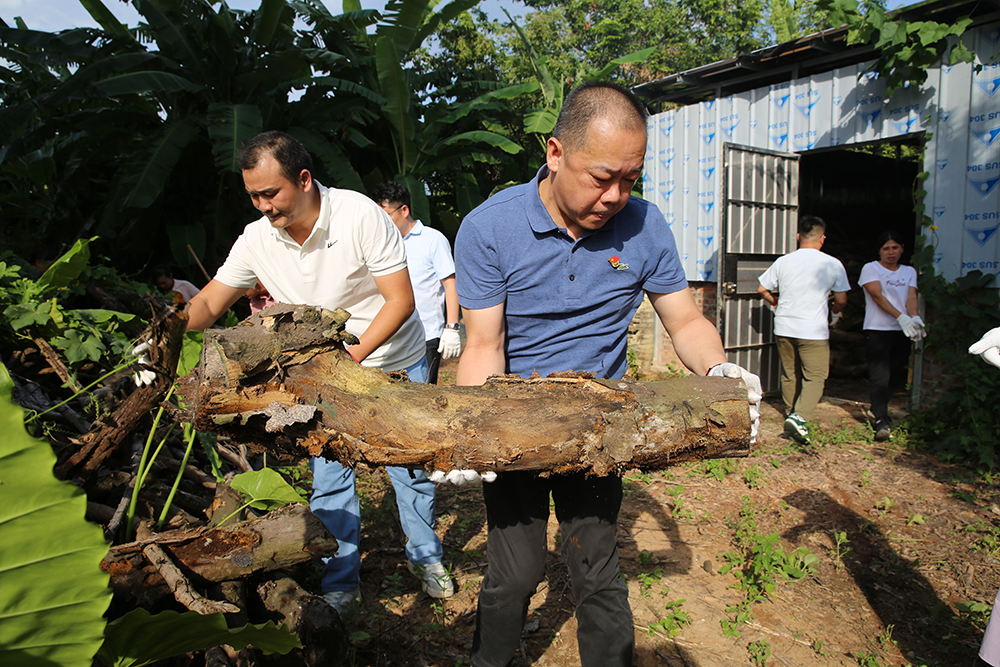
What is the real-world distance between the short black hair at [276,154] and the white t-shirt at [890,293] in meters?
5.00

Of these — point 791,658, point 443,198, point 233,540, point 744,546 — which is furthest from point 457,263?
point 443,198

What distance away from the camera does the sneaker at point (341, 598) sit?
8.79 feet

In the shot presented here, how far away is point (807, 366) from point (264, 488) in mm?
4823

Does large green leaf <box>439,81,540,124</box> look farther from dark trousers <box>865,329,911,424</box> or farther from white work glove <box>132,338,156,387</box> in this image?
white work glove <box>132,338,156,387</box>

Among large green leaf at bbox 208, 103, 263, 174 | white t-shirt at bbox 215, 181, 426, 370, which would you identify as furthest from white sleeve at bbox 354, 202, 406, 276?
large green leaf at bbox 208, 103, 263, 174

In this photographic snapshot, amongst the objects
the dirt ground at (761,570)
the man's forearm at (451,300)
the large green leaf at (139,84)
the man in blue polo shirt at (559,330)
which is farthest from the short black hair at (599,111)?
the large green leaf at (139,84)

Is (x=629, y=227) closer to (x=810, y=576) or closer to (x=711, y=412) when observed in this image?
(x=711, y=412)

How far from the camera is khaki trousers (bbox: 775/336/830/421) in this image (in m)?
5.31

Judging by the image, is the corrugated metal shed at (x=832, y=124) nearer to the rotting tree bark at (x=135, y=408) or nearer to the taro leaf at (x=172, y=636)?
the rotting tree bark at (x=135, y=408)

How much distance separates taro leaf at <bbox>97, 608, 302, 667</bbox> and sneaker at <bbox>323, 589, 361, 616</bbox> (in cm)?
142

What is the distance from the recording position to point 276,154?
92.5 inches

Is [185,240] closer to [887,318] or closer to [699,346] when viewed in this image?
[699,346]

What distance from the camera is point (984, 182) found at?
4.96m

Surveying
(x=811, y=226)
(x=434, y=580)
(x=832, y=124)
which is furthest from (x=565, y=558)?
(x=832, y=124)
